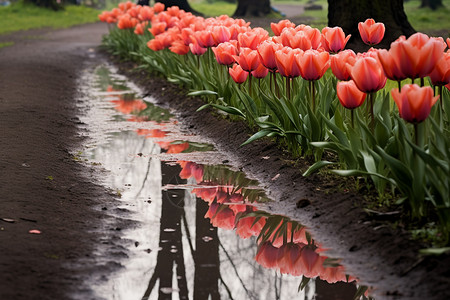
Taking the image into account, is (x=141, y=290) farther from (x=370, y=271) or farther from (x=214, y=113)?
(x=214, y=113)

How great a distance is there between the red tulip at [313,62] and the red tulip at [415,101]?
5.18 ft

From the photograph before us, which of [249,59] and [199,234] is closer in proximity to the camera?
[199,234]

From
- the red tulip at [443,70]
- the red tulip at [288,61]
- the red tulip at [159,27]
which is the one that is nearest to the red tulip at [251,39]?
the red tulip at [288,61]

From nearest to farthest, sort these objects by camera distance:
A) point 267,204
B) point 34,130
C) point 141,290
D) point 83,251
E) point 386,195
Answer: point 141,290
point 83,251
point 386,195
point 267,204
point 34,130

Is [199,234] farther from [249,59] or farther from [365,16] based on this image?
[365,16]

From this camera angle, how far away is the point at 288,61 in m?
5.80

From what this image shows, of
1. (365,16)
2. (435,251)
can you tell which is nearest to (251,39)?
(435,251)

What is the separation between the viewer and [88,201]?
5.57 meters

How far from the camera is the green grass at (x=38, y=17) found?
3097cm

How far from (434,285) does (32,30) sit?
27.3 meters

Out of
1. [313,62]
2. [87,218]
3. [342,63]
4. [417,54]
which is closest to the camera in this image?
[417,54]

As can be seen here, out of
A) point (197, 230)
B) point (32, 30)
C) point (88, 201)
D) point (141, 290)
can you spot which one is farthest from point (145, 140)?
point (32, 30)

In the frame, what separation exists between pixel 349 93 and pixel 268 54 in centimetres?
146

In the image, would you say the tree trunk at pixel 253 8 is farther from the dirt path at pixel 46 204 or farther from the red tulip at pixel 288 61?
the red tulip at pixel 288 61
